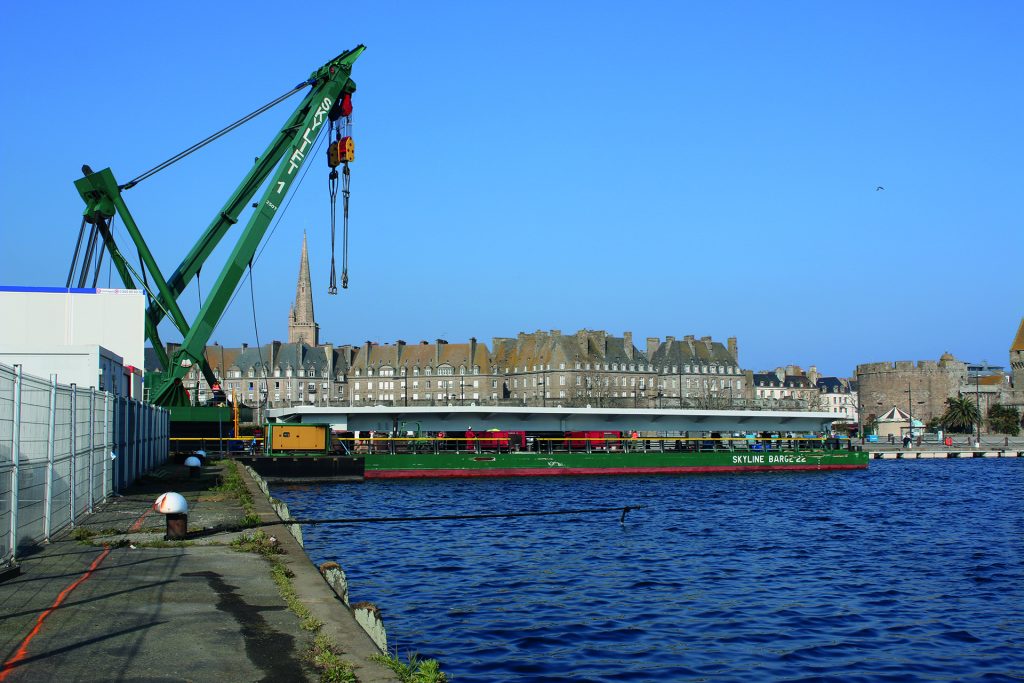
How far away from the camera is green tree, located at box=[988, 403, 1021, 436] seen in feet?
487

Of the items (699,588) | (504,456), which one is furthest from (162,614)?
(504,456)

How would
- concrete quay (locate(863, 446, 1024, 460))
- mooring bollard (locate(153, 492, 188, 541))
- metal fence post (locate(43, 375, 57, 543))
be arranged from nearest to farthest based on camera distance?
metal fence post (locate(43, 375, 57, 543))
mooring bollard (locate(153, 492, 188, 541))
concrete quay (locate(863, 446, 1024, 460))

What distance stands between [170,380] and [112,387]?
20.1 meters

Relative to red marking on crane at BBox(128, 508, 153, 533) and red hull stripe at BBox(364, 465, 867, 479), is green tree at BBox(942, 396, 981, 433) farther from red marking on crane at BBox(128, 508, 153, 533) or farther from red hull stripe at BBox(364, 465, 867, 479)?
red marking on crane at BBox(128, 508, 153, 533)

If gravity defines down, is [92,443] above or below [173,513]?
above

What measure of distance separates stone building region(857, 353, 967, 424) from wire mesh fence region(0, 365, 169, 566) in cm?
14375

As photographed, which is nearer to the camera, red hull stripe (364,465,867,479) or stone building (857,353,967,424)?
red hull stripe (364,465,867,479)

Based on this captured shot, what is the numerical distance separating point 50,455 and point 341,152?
142 feet

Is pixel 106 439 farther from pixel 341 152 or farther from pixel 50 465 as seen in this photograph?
pixel 341 152

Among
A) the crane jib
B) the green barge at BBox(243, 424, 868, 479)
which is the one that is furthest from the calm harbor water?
the crane jib

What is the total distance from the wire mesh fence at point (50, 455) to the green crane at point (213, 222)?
27.5 meters

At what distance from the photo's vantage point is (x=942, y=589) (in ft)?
77.5

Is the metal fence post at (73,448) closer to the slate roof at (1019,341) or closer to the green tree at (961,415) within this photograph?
the green tree at (961,415)

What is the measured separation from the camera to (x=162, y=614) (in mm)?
12094
